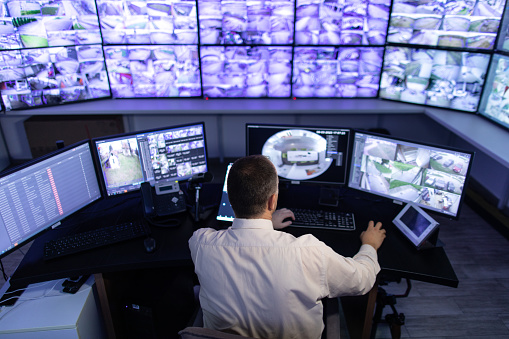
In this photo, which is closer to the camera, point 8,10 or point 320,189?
point 320,189

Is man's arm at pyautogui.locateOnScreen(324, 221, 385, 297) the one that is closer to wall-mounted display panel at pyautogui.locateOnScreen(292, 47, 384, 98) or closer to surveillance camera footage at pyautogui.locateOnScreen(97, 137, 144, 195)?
surveillance camera footage at pyautogui.locateOnScreen(97, 137, 144, 195)

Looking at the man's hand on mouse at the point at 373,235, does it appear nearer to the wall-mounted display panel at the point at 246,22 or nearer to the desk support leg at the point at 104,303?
the desk support leg at the point at 104,303

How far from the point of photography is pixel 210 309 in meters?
1.32

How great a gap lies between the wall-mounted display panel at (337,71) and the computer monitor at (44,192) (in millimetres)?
2458

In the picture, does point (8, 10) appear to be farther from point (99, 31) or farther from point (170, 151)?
point (170, 151)

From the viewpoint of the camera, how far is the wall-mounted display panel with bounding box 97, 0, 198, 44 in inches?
142

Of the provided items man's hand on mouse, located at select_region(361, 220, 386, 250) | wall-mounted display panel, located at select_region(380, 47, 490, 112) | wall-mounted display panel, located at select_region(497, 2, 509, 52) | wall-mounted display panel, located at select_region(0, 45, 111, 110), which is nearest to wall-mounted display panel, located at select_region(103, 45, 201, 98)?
wall-mounted display panel, located at select_region(0, 45, 111, 110)

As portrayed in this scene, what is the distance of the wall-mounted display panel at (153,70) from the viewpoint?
375cm

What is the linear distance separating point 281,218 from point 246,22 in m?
2.40

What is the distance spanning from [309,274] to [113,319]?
128 cm

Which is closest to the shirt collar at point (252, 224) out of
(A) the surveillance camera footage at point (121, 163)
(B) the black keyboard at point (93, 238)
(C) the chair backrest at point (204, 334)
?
(C) the chair backrest at point (204, 334)

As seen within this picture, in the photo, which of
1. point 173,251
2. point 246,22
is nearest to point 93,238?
point 173,251

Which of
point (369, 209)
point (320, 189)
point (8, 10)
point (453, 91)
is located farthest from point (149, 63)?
point (453, 91)

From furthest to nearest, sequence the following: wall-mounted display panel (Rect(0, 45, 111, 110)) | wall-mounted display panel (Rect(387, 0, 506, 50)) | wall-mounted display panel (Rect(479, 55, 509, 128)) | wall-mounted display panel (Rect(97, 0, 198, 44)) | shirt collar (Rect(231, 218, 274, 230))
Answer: wall-mounted display panel (Rect(97, 0, 198, 44)) < wall-mounted display panel (Rect(0, 45, 111, 110)) < wall-mounted display panel (Rect(387, 0, 506, 50)) < wall-mounted display panel (Rect(479, 55, 509, 128)) < shirt collar (Rect(231, 218, 274, 230))
